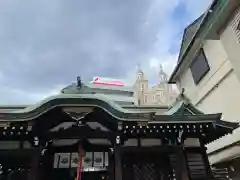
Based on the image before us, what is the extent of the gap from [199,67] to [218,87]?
233 centimetres

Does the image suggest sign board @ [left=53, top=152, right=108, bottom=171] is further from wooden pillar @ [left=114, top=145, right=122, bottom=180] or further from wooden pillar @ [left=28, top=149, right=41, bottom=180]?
wooden pillar @ [left=28, top=149, right=41, bottom=180]

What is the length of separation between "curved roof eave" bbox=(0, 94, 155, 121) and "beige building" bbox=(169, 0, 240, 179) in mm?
6548

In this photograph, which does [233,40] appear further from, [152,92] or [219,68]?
[152,92]

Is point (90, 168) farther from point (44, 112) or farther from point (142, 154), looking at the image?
point (44, 112)

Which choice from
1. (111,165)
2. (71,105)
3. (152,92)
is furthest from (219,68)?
(152,92)

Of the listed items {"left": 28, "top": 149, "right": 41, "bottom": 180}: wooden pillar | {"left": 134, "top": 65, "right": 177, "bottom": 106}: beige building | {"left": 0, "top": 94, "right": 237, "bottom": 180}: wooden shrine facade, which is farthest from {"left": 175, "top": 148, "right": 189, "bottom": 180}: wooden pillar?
{"left": 134, "top": 65, "right": 177, "bottom": 106}: beige building

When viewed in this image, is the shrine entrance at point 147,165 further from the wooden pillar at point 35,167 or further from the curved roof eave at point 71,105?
the wooden pillar at point 35,167

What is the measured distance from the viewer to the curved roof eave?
339 inches

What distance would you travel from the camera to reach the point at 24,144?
32.0 ft

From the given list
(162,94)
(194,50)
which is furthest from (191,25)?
(162,94)

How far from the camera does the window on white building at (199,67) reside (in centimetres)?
1574

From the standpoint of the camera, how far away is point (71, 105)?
894cm

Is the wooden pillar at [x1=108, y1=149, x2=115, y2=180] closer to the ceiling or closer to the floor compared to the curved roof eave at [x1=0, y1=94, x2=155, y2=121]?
closer to the floor

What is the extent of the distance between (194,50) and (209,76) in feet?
7.01
